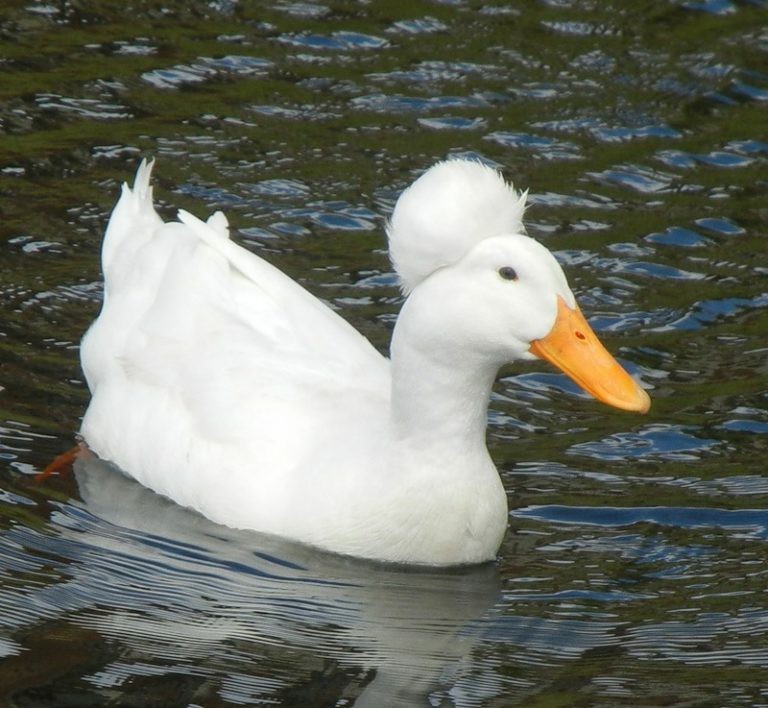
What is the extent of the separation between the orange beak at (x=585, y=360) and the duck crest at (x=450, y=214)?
1.22 ft

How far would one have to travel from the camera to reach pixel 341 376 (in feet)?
22.1

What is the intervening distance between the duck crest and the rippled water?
50.1 inches

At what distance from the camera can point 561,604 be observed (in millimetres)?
6066

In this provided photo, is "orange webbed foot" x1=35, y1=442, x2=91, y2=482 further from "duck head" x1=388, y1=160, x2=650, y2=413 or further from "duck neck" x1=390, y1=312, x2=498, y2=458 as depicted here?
"duck head" x1=388, y1=160, x2=650, y2=413

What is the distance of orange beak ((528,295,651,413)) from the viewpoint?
5848 mm

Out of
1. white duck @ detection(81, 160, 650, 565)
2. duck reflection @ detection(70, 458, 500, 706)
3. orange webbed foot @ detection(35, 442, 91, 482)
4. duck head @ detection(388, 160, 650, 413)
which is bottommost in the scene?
orange webbed foot @ detection(35, 442, 91, 482)

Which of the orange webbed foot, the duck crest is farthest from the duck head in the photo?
the orange webbed foot

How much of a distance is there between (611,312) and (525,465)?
1446 millimetres

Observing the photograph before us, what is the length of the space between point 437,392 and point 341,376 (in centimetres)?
82

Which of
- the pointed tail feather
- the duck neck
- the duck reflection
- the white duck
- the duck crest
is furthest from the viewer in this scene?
the pointed tail feather

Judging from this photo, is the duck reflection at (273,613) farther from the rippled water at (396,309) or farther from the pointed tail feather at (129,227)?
the pointed tail feather at (129,227)

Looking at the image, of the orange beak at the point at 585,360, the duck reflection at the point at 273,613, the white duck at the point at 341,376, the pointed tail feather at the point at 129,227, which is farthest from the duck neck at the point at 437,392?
the pointed tail feather at the point at 129,227

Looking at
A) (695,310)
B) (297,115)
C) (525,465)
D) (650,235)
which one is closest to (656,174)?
(650,235)

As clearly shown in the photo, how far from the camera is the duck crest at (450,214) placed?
557 cm
